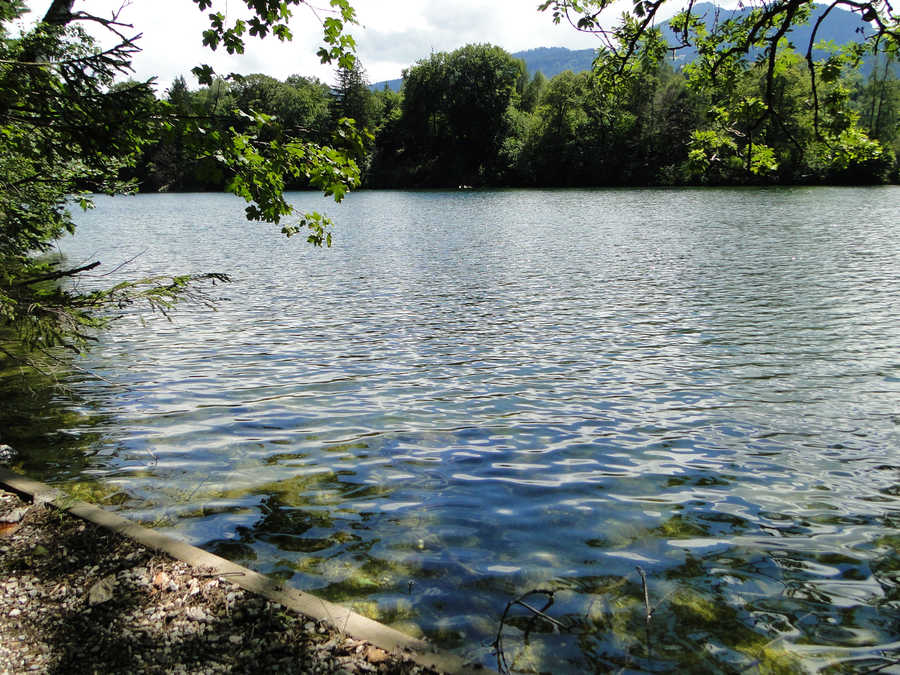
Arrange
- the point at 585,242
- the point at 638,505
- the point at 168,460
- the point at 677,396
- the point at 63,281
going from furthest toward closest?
the point at 585,242 → the point at 63,281 → the point at 677,396 → the point at 168,460 → the point at 638,505

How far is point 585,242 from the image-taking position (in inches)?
1330

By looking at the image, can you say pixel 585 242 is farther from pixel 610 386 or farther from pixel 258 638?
pixel 258 638

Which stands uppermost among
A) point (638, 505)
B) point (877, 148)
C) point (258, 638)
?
point (877, 148)

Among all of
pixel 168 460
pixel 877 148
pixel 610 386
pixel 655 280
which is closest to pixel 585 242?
pixel 655 280

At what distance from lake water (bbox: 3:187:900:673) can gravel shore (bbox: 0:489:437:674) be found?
1073mm

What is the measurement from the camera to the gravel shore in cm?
371

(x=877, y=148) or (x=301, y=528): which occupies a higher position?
(x=877, y=148)

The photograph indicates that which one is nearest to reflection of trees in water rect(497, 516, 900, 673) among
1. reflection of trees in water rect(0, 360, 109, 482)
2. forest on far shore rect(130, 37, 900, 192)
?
reflection of trees in water rect(0, 360, 109, 482)

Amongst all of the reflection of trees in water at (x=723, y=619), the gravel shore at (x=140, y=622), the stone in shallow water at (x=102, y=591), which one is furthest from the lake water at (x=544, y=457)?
the stone in shallow water at (x=102, y=591)

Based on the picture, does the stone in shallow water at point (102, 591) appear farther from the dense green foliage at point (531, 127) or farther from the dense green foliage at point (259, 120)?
the dense green foliage at point (531, 127)

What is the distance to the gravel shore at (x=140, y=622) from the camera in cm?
371

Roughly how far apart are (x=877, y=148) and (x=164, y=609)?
9186 mm

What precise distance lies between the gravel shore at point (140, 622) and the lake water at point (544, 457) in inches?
42.2

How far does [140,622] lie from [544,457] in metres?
5.42
